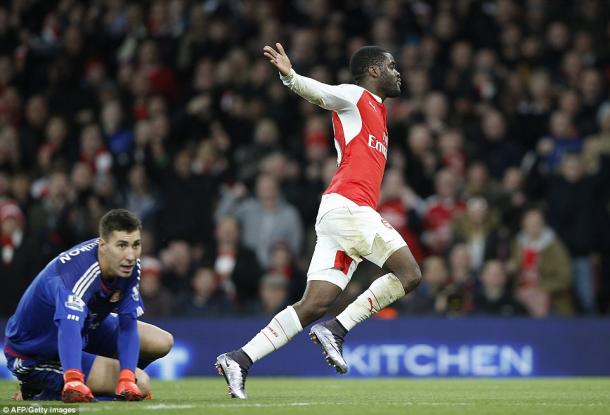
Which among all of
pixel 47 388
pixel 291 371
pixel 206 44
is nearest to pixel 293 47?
pixel 206 44

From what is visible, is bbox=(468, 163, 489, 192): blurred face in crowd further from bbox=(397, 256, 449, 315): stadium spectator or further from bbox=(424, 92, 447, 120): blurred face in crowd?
bbox=(424, 92, 447, 120): blurred face in crowd

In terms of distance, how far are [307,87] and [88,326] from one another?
2.18 meters

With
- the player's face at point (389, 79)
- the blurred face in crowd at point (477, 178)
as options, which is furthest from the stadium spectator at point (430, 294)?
the player's face at point (389, 79)

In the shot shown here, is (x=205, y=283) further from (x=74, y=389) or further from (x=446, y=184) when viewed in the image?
(x=74, y=389)

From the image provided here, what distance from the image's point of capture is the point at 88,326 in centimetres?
781

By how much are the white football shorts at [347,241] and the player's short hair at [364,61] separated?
3.29 ft

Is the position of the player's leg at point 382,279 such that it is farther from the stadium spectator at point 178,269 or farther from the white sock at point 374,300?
the stadium spectator at point 178,269

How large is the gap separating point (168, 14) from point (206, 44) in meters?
1.19

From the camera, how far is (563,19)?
54.2 ft

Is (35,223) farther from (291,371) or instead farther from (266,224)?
(291,371)

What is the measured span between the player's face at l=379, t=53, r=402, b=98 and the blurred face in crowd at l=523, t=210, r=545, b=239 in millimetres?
5121

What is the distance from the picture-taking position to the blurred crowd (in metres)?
13.6

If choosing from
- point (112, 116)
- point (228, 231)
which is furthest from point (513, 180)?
point (112, 116)

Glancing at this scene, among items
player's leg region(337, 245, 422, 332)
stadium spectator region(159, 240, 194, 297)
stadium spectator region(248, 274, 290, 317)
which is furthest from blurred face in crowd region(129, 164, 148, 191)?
player's leg region(337, 245, 422, 332)
